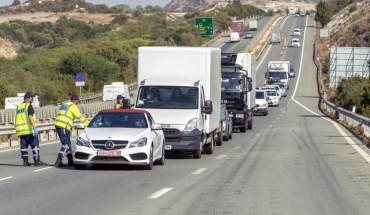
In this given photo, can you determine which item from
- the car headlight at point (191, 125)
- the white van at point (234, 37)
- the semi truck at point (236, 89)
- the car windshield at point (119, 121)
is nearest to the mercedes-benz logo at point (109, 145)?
the car windshield at point (119, 121)

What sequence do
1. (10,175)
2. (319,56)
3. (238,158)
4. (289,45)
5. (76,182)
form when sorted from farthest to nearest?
(289,45) → (319,56) → (238,158) → (10,175) → (76,182)

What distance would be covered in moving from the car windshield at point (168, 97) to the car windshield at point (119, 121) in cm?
308

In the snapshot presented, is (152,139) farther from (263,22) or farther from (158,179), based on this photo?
(263,22)

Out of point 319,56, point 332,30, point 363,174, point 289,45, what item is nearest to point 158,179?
point 363,174

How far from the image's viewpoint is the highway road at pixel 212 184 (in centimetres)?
1336

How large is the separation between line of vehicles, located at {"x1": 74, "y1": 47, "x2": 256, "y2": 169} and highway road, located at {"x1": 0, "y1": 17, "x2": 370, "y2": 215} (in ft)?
1.31

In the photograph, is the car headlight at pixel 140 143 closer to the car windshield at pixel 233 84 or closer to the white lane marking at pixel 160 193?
the white lane marking at pixel 160 193

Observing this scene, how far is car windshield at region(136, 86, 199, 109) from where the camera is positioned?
2358cm

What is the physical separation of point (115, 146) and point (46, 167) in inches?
97.7

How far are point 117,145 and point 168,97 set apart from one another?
5065 millimetres

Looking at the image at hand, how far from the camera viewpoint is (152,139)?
1964 cm

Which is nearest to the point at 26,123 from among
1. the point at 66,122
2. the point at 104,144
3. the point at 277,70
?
the point at 66,122

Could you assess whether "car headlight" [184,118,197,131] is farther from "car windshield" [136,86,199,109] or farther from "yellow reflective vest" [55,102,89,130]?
"yellow reflective vest" [55,102,89,130]

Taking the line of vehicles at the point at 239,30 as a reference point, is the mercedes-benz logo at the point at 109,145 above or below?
below
